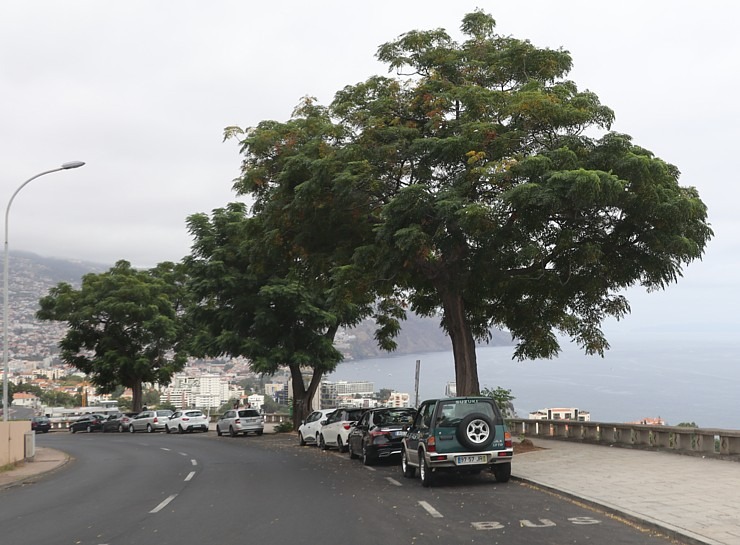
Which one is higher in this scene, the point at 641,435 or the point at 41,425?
the point at 641,435

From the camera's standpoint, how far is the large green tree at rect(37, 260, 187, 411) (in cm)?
5659

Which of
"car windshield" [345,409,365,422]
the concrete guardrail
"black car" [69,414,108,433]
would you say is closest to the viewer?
the concrete guardrail

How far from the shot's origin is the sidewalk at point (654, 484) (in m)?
9.59

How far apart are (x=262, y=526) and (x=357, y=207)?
12241mm

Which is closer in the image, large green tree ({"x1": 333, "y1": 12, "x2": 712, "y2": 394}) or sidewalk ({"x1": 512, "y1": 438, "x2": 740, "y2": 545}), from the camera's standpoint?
sidewalk ({"x1": 512, "y1": 438, "x2": 740, "y2": 545})

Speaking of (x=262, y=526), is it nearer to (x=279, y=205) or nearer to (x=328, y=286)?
(x=279, y=205)

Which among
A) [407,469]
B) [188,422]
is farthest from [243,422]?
[407,469]

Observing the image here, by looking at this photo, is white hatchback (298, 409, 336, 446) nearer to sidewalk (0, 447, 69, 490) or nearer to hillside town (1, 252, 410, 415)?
sidewalk (0, 447, 69, 490)

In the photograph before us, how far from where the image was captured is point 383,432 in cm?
2039

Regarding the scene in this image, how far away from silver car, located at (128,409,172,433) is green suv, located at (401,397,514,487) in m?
39.0

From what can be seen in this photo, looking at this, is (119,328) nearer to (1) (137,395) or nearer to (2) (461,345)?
(1) (137,395)

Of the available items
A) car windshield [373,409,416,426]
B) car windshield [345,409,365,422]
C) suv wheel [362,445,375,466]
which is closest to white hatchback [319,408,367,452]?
car windshield [345,409,365,422]

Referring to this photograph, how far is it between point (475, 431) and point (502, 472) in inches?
48.0

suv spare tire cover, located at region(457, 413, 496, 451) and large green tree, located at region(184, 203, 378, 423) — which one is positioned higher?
large green tree, located at region(184, 203, 378, 423)
